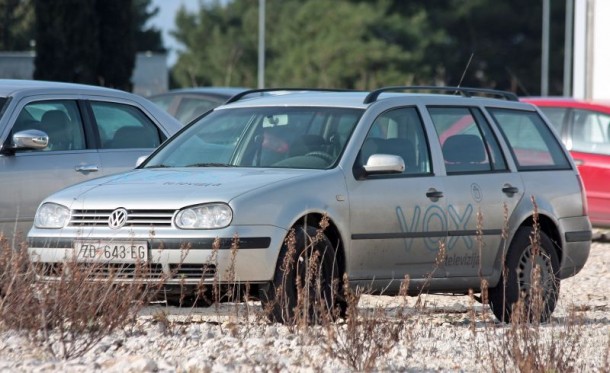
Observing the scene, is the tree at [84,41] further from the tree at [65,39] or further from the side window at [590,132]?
the side window at [590,132]

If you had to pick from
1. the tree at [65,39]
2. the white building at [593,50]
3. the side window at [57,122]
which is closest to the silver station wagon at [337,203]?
the side window at [57,122]

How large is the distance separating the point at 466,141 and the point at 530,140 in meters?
0.98

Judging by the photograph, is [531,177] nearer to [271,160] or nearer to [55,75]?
[271,160]

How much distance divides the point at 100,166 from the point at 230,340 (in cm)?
380

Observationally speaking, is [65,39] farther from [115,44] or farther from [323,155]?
[323,155]

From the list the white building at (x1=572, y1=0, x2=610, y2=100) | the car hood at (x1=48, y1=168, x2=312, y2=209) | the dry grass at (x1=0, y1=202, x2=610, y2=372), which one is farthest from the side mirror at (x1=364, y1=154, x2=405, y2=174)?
the white building at (x1=572, y1=0, x2=610, y2=100)

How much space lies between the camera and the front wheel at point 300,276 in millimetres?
7957

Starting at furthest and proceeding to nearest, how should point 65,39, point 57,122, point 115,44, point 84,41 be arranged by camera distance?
1. point 115,44
2. point 84,41
3. point 65,39
4. point 57,122

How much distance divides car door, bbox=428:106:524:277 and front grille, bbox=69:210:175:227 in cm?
207

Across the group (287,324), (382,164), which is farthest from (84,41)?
(287,324)

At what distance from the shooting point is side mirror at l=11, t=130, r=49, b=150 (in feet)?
33.7

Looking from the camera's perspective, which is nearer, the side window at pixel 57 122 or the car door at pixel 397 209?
the car door at pixel 397 209

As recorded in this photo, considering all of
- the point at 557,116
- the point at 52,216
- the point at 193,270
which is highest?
the point at 557,116

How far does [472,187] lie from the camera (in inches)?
386
